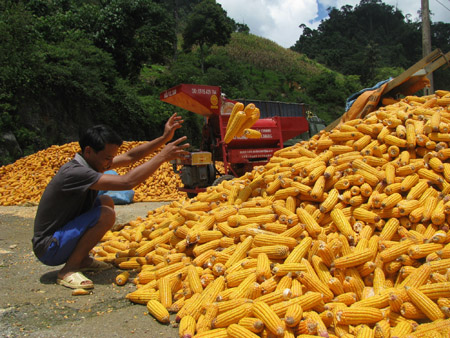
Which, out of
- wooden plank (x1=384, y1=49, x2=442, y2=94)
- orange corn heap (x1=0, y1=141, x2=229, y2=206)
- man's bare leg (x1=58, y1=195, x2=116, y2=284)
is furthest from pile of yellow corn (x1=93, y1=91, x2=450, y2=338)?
orange corn heap (x1=0, y1=141, x2=229, y2=206)

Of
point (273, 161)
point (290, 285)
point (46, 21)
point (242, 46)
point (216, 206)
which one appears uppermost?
point (242, 46)

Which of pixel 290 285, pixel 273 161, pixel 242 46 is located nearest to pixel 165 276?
pixel 290 285

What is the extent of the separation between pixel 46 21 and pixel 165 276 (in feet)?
65.8

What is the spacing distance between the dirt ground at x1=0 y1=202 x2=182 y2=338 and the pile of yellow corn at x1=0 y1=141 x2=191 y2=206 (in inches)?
255

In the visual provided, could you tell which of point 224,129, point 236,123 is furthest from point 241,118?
point 224,129

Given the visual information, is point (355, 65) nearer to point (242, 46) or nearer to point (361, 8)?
point (242, 46)

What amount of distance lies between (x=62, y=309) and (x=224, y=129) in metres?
6.36

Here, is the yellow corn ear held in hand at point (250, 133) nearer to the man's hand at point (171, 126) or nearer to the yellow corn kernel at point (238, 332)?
the man's hand at point (171, 126)

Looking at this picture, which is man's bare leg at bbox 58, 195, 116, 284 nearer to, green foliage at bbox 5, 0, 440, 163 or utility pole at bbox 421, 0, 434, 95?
green foliage at bbox 5, 0, 440, 163

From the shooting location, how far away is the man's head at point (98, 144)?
3648 mm

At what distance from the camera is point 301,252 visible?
10.1 ft

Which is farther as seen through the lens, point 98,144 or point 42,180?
point 42,180

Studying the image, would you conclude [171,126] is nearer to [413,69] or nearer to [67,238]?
[67,238]

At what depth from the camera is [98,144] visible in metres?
3.64
